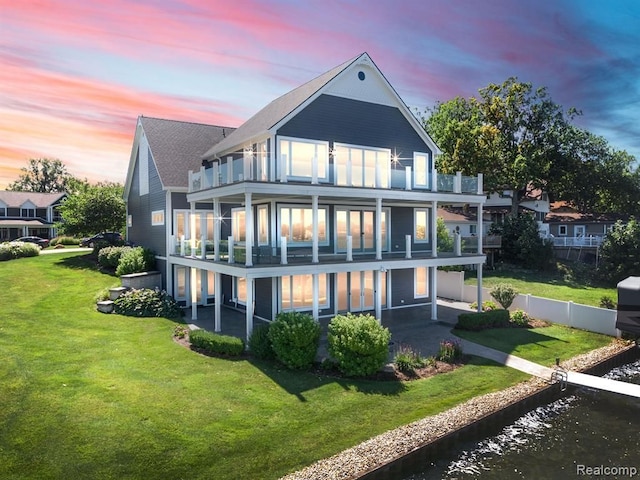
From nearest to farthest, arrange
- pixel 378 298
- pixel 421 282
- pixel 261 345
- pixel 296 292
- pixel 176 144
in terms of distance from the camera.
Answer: pixel 261 345, pixel 378 298, pixel 296 292, pixel 421 282, pixel 176 144

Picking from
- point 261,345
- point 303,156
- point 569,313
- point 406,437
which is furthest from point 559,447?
point 303,156

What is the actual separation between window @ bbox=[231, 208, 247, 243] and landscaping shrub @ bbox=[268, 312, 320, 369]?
9911 millimetres

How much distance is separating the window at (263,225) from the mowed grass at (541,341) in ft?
33.6

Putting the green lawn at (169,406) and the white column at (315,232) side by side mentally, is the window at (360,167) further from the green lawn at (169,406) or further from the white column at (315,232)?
the green lawn at (169,406)

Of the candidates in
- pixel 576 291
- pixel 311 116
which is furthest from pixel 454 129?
pixel 311 116

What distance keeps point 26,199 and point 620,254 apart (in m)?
73.5

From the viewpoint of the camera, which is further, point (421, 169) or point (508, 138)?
point (508, 138)

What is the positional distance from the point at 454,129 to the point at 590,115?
15347 mm

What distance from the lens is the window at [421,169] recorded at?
23.8m

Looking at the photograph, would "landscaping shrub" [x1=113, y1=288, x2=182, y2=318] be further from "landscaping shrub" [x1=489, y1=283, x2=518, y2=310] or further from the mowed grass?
"landscaping shrub" [x1=489, y1=283, x2=518, y2=310]

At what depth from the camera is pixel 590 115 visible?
44250 millimetres

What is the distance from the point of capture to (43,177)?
91.0 metres

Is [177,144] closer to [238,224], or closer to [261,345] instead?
[238,224]

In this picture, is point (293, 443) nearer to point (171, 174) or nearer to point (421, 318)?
point (421, 318)
